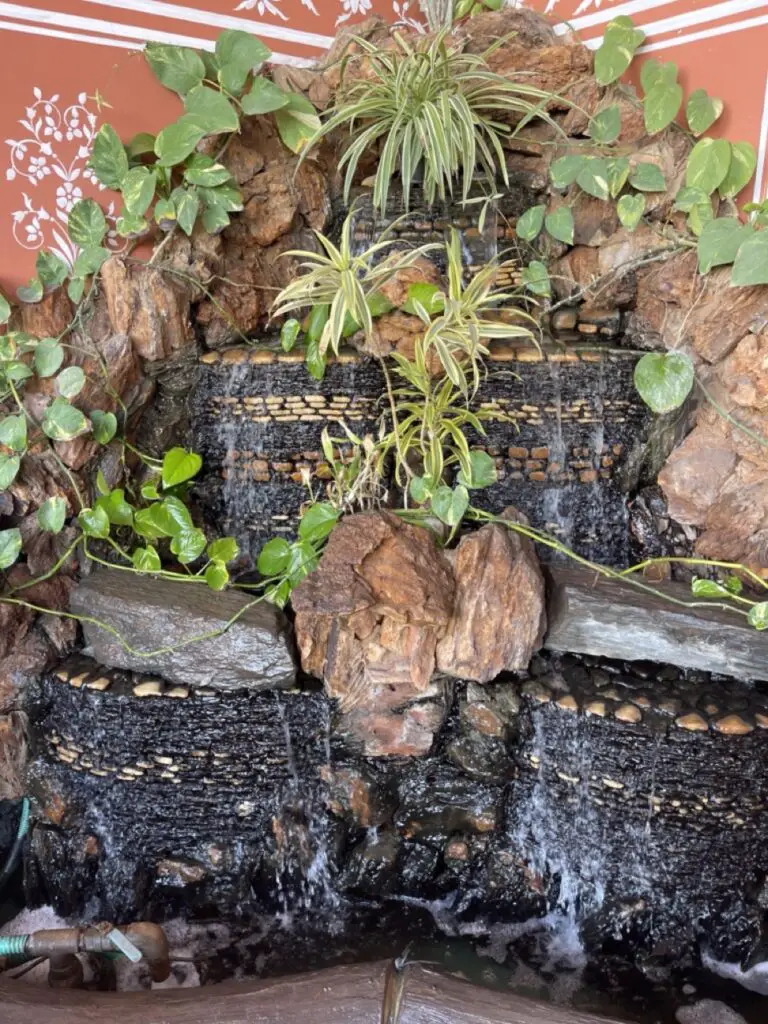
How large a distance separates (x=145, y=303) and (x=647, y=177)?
5.64ft

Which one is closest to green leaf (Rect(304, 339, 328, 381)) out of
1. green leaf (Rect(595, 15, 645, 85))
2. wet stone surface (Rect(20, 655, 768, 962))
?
wet stone surface (Rect(20, 655, 768, 962))

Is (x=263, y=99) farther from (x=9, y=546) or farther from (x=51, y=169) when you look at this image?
(x=9, y=546)

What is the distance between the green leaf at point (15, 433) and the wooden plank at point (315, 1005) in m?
1.43

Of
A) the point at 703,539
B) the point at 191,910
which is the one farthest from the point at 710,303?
the point at 191,910

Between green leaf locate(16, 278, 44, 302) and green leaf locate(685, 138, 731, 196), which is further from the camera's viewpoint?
green leaf locate(16, 278, 44, 302)

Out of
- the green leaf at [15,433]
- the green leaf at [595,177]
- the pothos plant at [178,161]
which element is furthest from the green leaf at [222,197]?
the green leaf at [595,177]

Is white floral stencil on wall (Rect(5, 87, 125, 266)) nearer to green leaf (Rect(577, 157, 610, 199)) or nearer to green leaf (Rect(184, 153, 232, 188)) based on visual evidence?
green leaf (Rect(184, 153, 232, 188))

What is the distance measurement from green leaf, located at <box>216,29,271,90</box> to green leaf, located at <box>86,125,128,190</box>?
15.8 inches

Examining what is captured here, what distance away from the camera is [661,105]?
7.49 feet

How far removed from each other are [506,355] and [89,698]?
1.74 meters

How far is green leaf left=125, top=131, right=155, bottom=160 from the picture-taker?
7.61ft

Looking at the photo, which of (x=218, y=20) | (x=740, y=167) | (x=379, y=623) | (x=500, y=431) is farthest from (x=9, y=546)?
(x=740, y=167)

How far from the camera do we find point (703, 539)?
2.41m

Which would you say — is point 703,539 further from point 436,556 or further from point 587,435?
point 436,556
